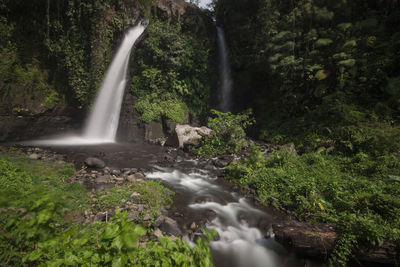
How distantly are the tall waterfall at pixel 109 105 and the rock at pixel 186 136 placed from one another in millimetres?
4479

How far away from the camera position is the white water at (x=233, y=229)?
3592mm

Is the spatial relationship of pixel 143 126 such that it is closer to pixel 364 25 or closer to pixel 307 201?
pixel 307 201

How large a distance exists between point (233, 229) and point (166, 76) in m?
11.6

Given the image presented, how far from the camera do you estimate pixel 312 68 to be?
33.9 feet

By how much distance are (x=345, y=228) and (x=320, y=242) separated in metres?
0.58

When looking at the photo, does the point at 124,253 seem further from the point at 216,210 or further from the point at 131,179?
the point at 131,179

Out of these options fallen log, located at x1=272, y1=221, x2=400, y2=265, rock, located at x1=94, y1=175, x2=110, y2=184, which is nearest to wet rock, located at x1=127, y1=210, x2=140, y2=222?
rock, located at x1=94, y1=175, x2=110, y2=184

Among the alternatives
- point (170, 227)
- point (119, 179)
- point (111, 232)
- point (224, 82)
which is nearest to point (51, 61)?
point (119, 179)

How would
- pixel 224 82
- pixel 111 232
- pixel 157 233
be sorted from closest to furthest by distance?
pixel 111 232 < pixel 157 233 < pixel 224 82

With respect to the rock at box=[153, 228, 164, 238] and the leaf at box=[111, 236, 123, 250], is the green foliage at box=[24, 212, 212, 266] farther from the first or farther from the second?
the rock at box=[153, 228, 164, 238]

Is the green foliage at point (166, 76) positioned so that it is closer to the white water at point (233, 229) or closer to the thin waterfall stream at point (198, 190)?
the thin waterfall stream at point (198, 190)

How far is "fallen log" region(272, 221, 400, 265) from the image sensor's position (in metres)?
3.07

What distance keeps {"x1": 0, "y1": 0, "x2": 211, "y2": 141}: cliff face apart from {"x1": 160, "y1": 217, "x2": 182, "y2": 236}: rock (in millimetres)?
11488

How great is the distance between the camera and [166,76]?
1343 centimetres
